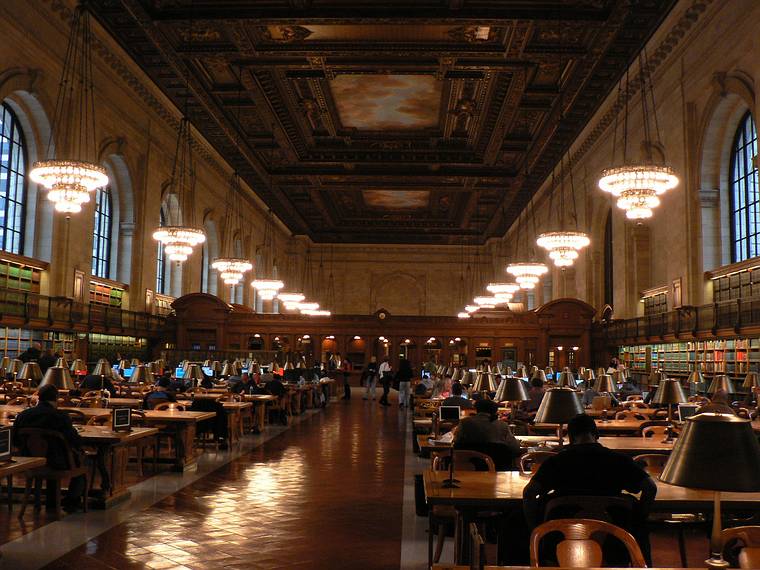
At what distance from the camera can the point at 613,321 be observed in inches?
883

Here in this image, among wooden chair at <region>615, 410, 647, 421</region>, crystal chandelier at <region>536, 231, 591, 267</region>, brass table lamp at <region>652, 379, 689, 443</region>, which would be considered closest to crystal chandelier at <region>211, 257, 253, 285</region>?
crystal chandelier at <region>536, 231, 591, 267</region>

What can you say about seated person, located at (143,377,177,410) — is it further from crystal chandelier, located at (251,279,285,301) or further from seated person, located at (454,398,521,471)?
crystal chandelier, located at (251,279,285,301)

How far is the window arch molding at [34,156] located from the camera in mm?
15656

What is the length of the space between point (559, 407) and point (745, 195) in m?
13.4

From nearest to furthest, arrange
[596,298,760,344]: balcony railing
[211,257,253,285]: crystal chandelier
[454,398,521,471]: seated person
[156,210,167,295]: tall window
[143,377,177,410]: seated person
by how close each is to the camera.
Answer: [454,398,521,471]: seated person, [143,377,177,410]: seated person, [596,298,760,344]: balcony railing, [211,257,253,285]: crystal chandelier, [156,210,167,295]: tall window

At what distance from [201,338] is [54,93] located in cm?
1293

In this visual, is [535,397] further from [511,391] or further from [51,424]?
[51,424]

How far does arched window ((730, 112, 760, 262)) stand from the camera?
1536cm

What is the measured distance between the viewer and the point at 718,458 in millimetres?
2143

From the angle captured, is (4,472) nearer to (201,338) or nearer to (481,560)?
(481,560)

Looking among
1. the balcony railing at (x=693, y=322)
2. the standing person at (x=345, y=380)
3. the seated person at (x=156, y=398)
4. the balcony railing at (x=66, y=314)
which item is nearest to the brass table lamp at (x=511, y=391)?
the seated person at (x=156, y=398)

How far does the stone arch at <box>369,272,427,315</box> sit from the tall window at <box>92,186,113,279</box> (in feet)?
80.4

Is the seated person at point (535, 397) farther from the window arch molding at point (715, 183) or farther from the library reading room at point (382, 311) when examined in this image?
the window arch molding at point (715, 183)

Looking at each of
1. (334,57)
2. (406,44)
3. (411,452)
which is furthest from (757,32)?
(411,452)
